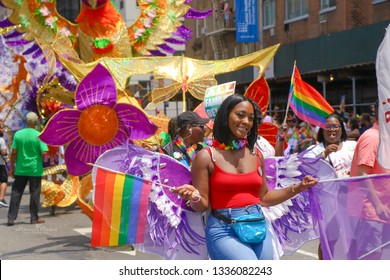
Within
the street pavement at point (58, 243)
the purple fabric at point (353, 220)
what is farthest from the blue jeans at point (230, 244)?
the street pavement at point (58, 243)

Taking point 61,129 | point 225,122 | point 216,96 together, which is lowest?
point 61,129

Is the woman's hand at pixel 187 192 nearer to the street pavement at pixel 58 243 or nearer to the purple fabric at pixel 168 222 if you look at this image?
the purple fabric at pixel 168 222

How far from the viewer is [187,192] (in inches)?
162

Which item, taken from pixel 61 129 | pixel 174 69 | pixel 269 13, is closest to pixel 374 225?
pixel 61 129

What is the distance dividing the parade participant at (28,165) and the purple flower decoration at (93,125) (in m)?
4.23

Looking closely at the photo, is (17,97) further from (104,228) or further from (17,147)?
(104,228)

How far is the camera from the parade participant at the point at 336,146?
6.43 metres

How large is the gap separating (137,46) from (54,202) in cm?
268

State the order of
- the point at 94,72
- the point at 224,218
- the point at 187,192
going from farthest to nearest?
the point at 94,72, the point at 224,218, the point at 187,192

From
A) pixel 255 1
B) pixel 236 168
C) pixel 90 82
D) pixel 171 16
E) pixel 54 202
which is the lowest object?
pixel 54 202

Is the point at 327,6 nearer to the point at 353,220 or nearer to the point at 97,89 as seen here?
the point at 97,89

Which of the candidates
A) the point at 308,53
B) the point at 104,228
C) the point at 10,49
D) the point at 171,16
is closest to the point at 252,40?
the point at 308,53

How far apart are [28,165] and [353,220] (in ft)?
22.6

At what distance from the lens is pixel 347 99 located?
23438 millimetres
